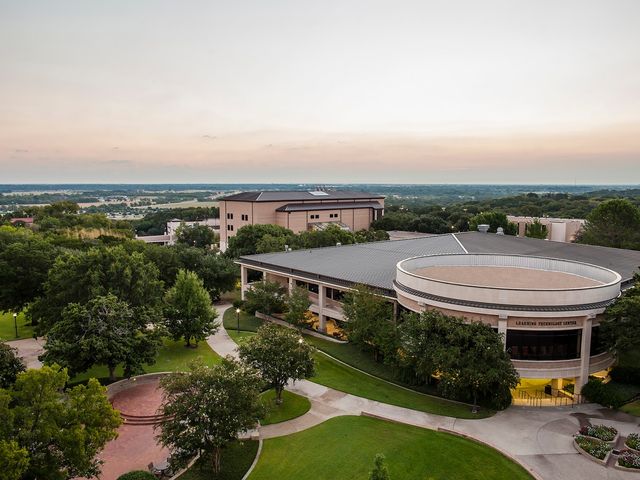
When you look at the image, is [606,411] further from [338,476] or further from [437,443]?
[338,476]

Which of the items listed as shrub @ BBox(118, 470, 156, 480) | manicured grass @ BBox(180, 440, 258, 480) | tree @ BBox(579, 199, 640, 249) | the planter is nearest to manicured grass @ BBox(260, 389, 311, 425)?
manicured grass @ BBox(180, 440, 258, 480)

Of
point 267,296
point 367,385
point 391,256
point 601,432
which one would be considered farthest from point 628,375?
point 267,296

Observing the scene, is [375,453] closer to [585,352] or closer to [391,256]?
[585,352]

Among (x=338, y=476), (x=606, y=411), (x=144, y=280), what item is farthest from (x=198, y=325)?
(x=606, y=411)

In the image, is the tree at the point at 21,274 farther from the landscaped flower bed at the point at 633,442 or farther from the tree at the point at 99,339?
the landscaped flower bed at the point at 633,442

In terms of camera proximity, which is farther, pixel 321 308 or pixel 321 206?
pixel 321 206

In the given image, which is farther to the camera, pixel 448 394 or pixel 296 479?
pixel 448 394
